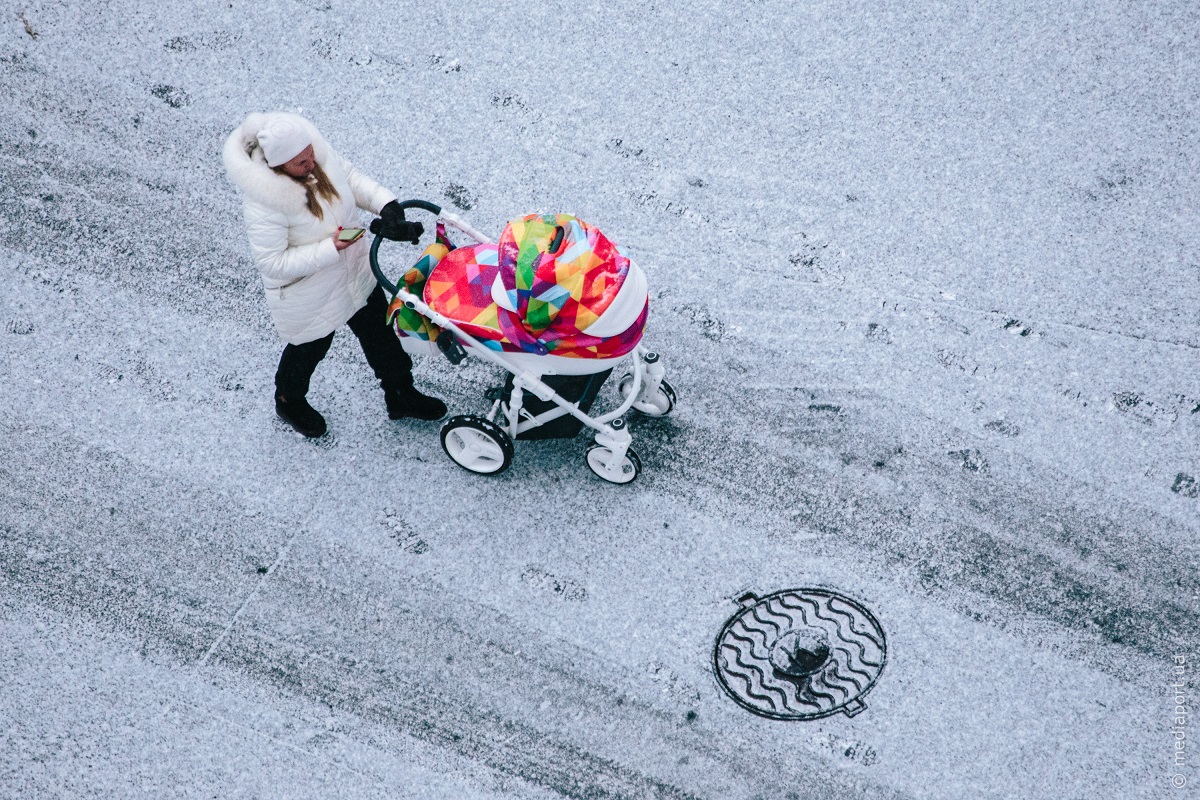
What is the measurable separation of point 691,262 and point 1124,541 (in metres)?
2.11

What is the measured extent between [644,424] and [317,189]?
65.3 inches

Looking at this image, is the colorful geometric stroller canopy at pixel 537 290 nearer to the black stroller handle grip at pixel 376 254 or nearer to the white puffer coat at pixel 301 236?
the black stroller handle grip at pixel 376 254

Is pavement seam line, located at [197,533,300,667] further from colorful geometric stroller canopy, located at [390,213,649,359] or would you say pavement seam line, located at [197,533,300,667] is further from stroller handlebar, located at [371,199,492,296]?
stroller handlebar, located at [371,199,492,296]

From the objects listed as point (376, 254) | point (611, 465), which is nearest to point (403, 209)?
point (376, 254)

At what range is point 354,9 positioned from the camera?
203 inches

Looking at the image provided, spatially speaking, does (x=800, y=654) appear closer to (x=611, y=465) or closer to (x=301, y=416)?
(x=611, y=465)

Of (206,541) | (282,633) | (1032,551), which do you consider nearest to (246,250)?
(206,541)

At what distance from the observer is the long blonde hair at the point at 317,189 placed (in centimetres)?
317

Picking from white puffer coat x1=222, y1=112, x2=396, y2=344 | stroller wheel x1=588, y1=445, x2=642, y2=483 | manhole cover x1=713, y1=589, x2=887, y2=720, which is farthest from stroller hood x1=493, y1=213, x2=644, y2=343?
manhole cover x1=713, y1=589, x2=887, y2=720

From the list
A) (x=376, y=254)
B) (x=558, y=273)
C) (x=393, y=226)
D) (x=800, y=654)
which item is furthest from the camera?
(x=800, y=654)

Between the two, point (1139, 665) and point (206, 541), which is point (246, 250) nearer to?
point (206, 541)

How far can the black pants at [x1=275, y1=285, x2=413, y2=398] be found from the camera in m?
3.78

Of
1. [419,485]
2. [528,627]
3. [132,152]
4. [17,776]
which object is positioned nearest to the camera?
[17,776]

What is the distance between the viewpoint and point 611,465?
393 centimetres
